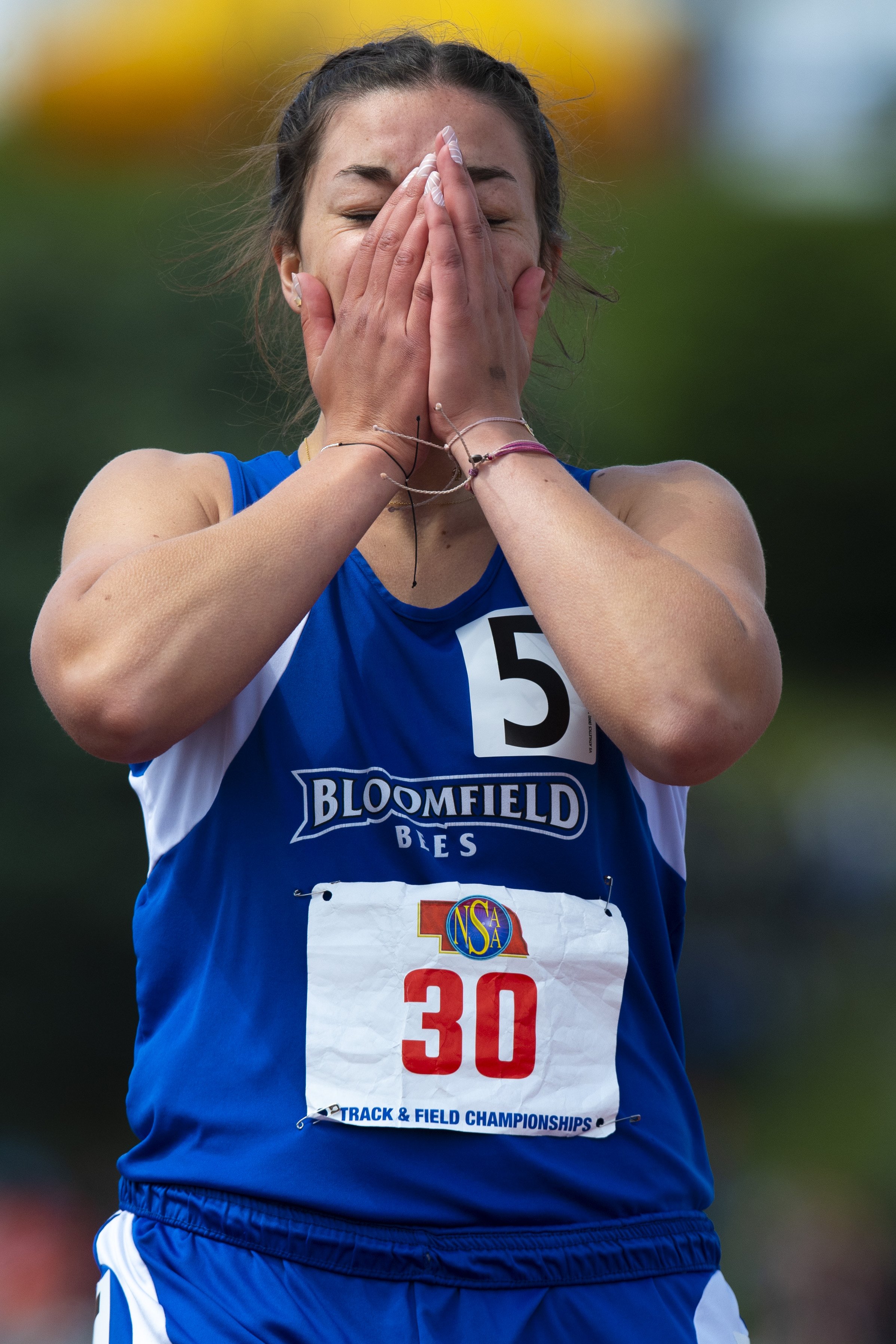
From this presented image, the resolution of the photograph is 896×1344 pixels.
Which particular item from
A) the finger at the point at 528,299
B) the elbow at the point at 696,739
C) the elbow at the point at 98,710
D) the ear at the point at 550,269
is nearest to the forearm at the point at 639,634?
the elbow at the point at 696,739

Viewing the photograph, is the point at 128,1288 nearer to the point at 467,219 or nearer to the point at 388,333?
the point at 388,333

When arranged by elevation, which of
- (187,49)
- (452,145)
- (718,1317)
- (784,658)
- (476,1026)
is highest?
(187,49)

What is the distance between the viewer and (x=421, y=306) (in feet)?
6.07

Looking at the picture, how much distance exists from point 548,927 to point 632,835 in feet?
0.73

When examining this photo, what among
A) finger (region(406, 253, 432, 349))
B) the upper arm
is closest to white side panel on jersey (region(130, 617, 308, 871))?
finger (region(406, 253, 432, 349))

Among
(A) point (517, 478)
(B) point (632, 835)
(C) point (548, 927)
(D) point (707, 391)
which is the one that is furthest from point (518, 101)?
(D) point (707, 391)

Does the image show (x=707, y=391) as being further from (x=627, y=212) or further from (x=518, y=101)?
(x=518, y=101)

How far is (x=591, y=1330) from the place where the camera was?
1.62 m

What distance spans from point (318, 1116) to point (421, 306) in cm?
115

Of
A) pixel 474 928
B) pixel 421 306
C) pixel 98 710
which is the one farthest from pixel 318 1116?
pixel 421 306

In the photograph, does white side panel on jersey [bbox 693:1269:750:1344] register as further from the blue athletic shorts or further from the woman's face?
the woman's face

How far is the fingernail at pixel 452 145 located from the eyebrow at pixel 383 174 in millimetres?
68

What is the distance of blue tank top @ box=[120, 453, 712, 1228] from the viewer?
1643 millimetres

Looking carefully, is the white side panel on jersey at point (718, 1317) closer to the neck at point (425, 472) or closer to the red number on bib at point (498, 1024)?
the red number on bib at point (498, 1024)
